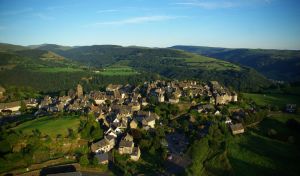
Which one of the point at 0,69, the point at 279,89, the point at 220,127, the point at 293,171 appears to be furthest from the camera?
the point at 0,69

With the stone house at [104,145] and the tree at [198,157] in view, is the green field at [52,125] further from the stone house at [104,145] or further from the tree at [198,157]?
the tree at [198,157]

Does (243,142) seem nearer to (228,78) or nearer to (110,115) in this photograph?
(110,115)

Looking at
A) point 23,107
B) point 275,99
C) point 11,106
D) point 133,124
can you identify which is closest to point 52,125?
point 133,124

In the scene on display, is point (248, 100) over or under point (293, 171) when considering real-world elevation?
over

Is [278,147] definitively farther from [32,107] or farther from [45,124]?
[32,107]

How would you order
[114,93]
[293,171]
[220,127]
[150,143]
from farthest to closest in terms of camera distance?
[114,93] → [220,127] → [150,143] → [293,171]

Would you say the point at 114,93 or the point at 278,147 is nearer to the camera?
the point at 278,147

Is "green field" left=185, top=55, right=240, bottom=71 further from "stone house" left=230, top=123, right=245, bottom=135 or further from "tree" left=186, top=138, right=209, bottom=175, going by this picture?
"tree" left=186, top=138, right=209, bottom=175

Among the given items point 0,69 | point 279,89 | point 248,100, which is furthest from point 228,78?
point 0,69

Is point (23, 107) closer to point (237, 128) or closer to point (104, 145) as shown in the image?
point (104, 145)
